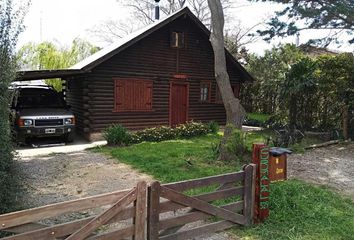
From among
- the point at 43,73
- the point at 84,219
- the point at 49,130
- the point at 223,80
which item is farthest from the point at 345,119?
the point at 84,219

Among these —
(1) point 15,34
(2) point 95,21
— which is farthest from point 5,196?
(2) point 95,21

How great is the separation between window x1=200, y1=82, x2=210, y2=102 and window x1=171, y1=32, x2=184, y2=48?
2441 mm

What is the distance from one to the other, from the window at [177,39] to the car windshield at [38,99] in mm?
5445

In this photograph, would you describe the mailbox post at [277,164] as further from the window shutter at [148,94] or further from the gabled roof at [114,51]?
the window shutter at [148,94]

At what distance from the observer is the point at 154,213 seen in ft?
12.1

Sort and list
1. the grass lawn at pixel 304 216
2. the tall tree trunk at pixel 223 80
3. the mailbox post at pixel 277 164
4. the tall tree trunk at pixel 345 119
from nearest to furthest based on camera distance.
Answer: the grass lawn at pixel 304 216, the mailbox post at pixel 277 164, the tall tree trunk at pixel 223 80, the tall tree trunk at pixel 345 119

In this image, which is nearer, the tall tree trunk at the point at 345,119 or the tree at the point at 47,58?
the tall tree trunk at the point at 345,119

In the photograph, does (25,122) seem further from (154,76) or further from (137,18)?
(137,18)

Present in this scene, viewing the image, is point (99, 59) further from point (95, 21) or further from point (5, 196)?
point (95, 21)

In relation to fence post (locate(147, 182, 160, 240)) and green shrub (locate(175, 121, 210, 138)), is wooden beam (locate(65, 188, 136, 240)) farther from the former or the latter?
green shrub (locate(175, 121, 210, 138))

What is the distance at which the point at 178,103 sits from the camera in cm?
1527

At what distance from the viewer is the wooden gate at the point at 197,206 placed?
147 inches

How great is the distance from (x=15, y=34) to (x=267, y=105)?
19067 mm

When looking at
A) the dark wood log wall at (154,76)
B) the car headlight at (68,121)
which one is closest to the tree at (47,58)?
the dark wood log wall at (154,76)
